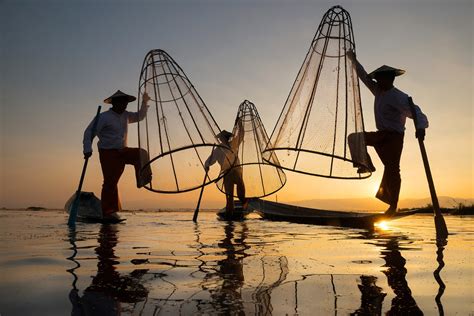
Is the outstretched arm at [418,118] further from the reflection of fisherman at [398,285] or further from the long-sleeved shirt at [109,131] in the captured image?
the long-sleeved shirt at [109,131]

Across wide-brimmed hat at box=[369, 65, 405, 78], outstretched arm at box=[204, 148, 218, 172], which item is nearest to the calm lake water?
wide-brimmed hat at box=[369, 65, 405, 78]

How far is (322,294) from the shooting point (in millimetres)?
2389

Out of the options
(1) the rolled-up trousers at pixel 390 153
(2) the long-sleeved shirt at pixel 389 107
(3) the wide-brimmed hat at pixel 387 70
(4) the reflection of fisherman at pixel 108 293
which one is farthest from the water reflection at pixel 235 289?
(3) the wide-brimmed hat at pixel 387 70

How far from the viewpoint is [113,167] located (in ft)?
28.5

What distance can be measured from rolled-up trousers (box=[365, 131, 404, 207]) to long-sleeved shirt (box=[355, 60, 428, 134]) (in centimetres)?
15

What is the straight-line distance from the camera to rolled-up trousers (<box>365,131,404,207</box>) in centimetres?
769

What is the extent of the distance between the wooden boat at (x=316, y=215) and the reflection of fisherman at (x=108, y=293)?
222 inches

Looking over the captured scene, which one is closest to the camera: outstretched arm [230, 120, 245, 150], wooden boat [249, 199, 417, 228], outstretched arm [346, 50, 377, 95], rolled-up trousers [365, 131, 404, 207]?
rolled-up trousers [365, 131, 404, 207]

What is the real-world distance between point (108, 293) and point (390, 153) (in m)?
6.39

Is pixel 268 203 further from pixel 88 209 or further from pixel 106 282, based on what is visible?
pixel 106 282

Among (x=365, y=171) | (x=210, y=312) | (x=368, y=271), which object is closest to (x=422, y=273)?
(x=368, y=271)

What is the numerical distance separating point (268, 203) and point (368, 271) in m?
12.1

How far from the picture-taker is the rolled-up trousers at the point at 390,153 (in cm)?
769

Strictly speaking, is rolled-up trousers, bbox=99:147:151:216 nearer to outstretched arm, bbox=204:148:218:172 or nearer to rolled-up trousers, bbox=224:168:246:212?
outstretched arm, bbox=204:148:218:172
